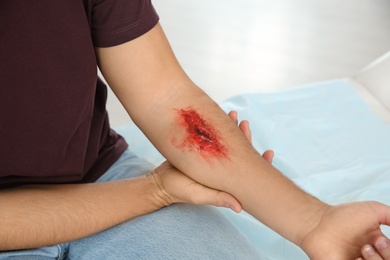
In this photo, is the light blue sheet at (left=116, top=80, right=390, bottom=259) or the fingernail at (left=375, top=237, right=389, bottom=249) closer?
the fingernail at (left=375, top=237, right=389, bottom=249)

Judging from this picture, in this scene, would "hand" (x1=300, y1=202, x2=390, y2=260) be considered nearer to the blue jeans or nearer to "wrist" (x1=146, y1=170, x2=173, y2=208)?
the blue jeans

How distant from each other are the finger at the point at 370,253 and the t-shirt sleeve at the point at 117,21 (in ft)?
2.11

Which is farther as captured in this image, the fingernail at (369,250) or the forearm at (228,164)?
the forearm at (228,164)

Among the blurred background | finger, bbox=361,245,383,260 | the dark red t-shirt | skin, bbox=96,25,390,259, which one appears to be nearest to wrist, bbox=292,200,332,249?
skin, bbox=96,25,390,259

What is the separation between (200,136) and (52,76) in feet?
1.12

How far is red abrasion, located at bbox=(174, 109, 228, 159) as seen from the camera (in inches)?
51.7

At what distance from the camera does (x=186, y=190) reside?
51.4 inches

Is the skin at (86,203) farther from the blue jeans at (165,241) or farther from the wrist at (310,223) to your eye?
the wrist at (310,223)

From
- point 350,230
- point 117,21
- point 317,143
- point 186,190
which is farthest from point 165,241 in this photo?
point 317,143

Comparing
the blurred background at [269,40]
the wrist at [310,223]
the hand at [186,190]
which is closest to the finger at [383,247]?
the wrist at [310,223]

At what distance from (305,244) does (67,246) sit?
0.50 m

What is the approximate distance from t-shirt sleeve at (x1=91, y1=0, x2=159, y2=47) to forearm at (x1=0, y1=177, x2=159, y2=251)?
32 cm

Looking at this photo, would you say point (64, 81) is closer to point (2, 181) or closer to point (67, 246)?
point (2, 181)

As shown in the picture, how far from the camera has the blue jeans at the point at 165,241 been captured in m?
1.22
